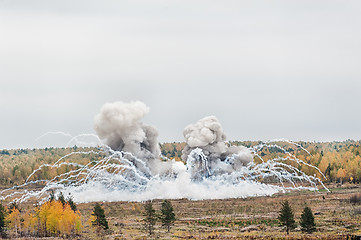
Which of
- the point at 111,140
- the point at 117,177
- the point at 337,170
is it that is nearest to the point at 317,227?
the point at 117,177

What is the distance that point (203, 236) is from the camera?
78938 mm

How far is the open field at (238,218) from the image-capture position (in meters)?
79.6

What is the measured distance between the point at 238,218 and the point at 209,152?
51.2 meters

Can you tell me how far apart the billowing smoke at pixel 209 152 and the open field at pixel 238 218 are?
54.3 ft

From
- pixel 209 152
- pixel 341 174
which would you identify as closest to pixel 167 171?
pixel 209 152

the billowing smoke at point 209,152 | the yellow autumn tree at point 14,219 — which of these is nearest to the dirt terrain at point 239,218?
the yellow autumn tree at point 14,219

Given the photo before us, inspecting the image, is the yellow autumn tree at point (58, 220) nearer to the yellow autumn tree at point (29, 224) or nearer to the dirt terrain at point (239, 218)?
the yellow autumn tree at point (29, 224)

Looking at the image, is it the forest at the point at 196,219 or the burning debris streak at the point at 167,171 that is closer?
the forest at the point at 196,219

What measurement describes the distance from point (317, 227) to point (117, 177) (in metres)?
59.6

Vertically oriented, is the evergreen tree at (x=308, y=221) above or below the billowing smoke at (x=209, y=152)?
below

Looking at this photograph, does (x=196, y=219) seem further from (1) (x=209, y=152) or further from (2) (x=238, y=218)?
(1) (x=209, y=152)

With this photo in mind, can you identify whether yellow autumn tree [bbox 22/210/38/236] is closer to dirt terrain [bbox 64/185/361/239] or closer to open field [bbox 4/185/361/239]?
open field [bbox 4/185/361/239]

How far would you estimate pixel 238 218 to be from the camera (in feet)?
318

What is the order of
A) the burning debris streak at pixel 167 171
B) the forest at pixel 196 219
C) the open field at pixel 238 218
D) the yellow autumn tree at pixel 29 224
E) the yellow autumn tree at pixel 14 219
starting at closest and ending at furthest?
the open field at pixel 238 218 → the forest at pixel 196 219 → the yellow autumn tree at pixel 29 224 → the yellow autumn tree at pixel 14 219 → the burning debris streak at pixel 167 171
